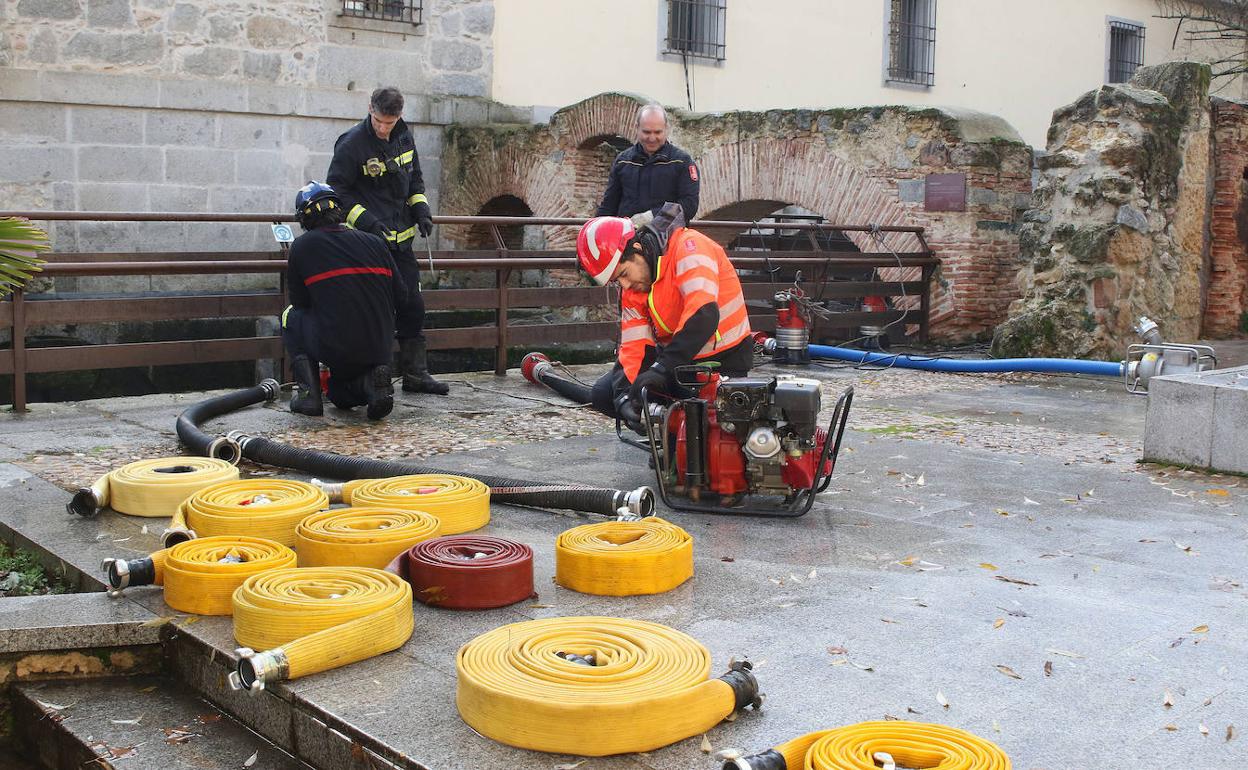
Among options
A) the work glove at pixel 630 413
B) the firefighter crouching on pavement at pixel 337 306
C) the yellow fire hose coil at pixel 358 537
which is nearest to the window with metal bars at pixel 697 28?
the firefighter crouching on pavement at pixel 337 306

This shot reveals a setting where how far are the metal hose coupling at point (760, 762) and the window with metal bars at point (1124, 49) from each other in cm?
2495

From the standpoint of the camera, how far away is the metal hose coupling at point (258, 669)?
11.1 ft

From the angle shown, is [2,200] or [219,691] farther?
[2,200]

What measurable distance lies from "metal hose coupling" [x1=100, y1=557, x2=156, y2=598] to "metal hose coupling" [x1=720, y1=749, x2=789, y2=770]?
225cm

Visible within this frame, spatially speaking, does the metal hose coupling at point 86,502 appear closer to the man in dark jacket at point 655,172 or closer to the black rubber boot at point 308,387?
the black rubber boot at point 308,387

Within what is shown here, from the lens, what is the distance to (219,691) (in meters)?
3.81

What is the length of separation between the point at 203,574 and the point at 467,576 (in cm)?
81

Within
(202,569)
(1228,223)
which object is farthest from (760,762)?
(1228,223)

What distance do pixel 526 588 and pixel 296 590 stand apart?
734 millimetres

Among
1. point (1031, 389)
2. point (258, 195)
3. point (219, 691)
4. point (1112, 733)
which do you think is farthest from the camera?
point (258, 195)

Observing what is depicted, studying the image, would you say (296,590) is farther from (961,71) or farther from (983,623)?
(961,71)

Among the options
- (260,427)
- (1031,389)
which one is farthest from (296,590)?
(1031,389)

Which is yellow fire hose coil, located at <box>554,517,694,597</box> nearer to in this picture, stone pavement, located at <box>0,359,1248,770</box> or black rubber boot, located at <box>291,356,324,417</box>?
stone pavement, located at <box>0,359,1248,770</box>

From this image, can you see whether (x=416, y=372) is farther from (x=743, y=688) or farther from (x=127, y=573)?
(x=743, y=688)
